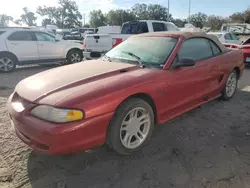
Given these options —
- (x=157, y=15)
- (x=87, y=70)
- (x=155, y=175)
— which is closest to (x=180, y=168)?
(x=155, y=175)

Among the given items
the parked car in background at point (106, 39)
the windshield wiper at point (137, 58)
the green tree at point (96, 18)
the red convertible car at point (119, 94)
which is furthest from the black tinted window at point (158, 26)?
the green tree at point (96, 18)

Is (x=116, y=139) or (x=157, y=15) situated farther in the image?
(x=157, y=15)

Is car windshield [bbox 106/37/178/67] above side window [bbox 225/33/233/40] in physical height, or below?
above

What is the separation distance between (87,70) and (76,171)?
137 cm

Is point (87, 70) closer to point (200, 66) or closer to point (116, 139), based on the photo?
point (116, 139)

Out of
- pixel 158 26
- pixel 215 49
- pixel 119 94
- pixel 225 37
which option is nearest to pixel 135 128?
pixel 119 94

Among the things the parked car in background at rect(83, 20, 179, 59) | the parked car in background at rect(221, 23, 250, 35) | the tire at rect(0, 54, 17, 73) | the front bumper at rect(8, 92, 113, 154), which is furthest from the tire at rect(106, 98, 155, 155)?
the parked car in background at rect(221, 23, 250, 35)

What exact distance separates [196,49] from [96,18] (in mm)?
81255

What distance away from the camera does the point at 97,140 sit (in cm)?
251

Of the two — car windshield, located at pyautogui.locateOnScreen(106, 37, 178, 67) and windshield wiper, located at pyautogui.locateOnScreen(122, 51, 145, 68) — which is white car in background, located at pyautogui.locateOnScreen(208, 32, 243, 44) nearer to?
car windshield, located at pyautogui.locateOnScreen(106, 37, 178, 67)

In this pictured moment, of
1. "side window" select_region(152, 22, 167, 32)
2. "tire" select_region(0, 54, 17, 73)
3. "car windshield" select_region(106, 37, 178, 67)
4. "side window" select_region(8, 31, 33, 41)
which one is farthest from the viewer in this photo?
"side window" select_region(152, 22, 167, 32)

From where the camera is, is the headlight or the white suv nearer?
the headlight

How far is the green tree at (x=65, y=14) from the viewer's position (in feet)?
281

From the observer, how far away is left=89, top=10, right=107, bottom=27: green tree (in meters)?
79.4
